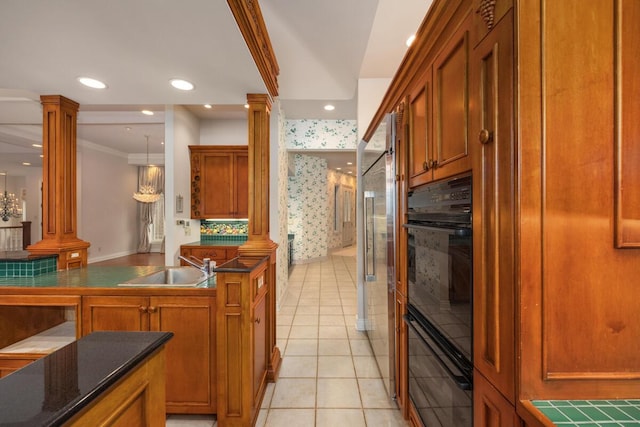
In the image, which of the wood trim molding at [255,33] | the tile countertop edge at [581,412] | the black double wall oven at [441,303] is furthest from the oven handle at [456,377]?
the wood trim molding at [255,33]

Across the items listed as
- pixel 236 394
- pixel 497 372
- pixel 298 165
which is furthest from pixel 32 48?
pixel 298 165

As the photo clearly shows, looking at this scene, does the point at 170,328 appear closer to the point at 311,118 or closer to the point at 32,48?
the point at 32,48

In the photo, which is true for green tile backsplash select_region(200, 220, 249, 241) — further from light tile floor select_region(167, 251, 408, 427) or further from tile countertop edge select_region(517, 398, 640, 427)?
tile countertop edge select_region(517, 398, 640, 427)

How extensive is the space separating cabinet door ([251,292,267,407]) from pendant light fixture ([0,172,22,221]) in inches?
371

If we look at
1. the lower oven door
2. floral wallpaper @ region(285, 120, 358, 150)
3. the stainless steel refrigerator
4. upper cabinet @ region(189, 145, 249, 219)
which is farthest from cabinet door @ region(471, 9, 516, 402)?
upper cabinet @ region(189, 145, 249, 219)

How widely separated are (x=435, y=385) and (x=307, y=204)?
5963 mm

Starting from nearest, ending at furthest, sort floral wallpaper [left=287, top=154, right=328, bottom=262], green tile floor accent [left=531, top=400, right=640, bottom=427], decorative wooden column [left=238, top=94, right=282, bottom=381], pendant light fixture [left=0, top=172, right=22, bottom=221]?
green tile floor accent [left=531, top=400, right=640, bottom=427], decorative wooden column [left=238, top=94, right=282, bottom=381], floral wallpaper [left=287, top=154, right=328, bottom=262], pendant light fixture [left=0, top=172, right=22, bottom=221]

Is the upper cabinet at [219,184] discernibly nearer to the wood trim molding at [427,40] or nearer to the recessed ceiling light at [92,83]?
the recessed ceiling light at [92,83]

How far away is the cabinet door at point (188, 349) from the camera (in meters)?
1.78

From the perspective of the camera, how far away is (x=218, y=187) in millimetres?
4441

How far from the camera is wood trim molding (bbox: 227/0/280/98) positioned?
1403mm

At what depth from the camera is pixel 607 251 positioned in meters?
0.76

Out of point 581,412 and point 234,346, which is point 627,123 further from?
point 234,346

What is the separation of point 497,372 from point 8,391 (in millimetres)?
1183
